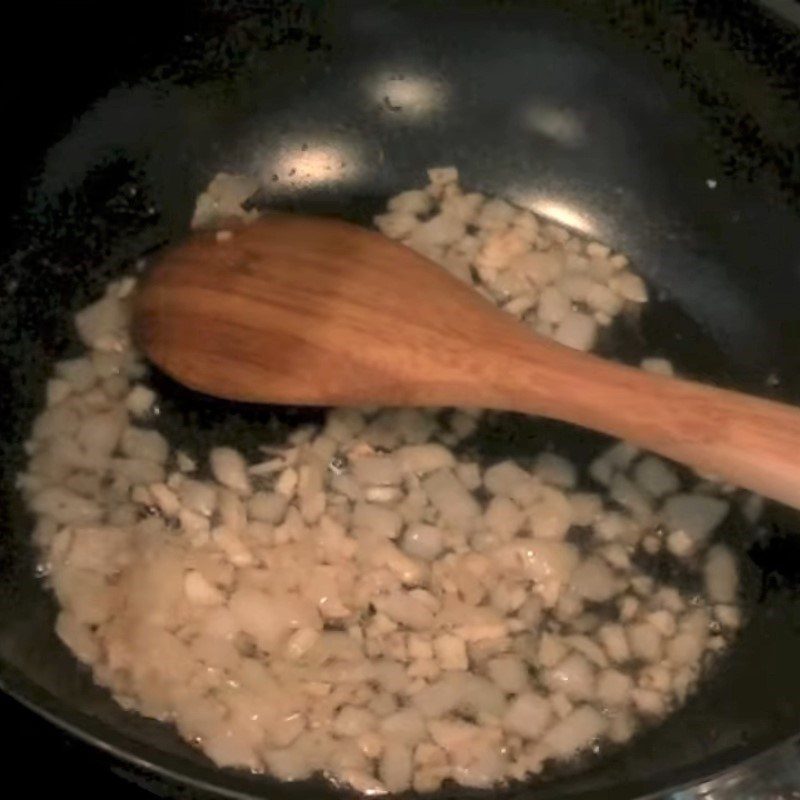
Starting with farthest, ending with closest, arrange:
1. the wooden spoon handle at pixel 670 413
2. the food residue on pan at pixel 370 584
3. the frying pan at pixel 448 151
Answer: the frying pan at pixel 448 151, the food residue on pan at pixel 370 584, the wooden spoon handle at pixel 670 413

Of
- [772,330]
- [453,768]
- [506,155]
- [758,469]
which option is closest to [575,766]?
[453,768]

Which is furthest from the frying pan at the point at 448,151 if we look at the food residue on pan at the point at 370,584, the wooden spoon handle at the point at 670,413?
the wooden spoon handle at the point at 670,413

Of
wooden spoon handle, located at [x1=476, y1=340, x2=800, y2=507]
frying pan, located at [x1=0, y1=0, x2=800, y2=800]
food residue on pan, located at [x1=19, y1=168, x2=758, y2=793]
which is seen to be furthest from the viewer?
frying pan, located at [x1=0, y1=0, x2=800, y2=800]

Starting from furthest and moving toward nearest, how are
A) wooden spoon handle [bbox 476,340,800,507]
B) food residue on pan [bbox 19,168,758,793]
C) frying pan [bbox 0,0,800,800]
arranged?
1. frying pan [bbox 0,0,800,800]
2. food residue on pan [bbox 19,168,758,793]
3. wooden spoon handle [bbox 476,340,800,507]

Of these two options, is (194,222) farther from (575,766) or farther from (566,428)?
(575,766)

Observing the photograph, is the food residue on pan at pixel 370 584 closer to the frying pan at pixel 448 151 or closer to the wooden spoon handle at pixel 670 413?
the frying pan at pixel 448 151

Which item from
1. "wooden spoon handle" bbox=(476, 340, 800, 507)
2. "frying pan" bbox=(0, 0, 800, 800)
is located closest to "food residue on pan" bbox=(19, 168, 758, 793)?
"frying pan" bbox=(0, 0, 800, 800)

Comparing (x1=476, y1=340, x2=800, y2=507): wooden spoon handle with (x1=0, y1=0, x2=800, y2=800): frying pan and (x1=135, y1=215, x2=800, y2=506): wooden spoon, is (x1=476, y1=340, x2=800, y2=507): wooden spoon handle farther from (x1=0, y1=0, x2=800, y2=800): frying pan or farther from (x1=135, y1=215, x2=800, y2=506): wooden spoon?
(x1=0, y1=0, x2=800, y2=800): frying pan
